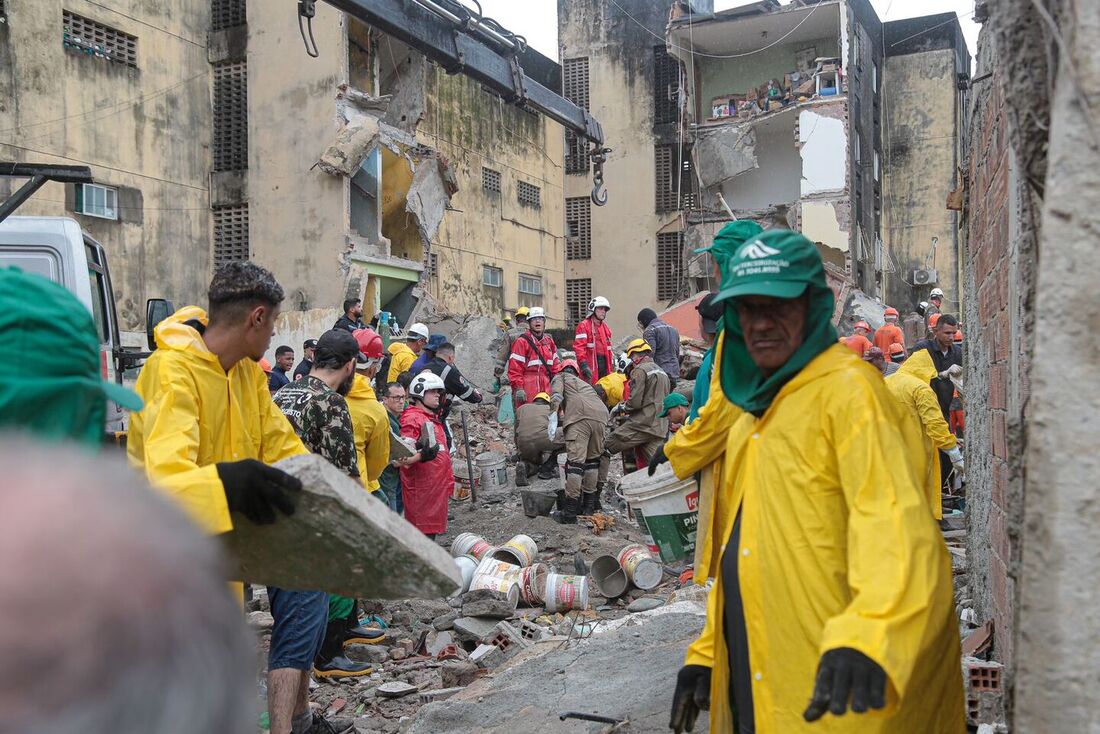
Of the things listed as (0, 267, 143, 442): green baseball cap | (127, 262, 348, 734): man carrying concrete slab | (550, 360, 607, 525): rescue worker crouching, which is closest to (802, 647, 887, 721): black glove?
(0, 267, 143, 442): green baseball cap

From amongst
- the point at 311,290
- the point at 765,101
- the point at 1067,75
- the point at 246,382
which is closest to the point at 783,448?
the point at 1067,75

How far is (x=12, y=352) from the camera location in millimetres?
1451

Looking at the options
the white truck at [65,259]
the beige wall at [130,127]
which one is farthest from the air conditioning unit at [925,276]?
the white truck at [65,259]

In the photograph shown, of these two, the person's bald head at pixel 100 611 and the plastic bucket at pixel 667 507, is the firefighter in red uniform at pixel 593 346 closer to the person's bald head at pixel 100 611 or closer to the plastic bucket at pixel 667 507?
the plastic bucket at pixel 667 507

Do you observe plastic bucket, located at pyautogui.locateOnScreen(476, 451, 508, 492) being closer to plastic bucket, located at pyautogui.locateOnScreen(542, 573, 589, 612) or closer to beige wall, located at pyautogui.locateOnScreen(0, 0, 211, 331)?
plastic bucket, located at pyautogui.locateOnScreen(542, 573, 589, 612)

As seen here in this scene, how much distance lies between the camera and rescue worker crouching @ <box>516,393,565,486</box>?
1123 centimetres

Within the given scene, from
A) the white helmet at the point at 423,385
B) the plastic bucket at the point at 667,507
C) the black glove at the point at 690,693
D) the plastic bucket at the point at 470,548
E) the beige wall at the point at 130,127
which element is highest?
the beige wall at the point at 130,127

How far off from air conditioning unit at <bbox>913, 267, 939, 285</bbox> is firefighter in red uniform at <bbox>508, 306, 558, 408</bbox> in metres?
21.2

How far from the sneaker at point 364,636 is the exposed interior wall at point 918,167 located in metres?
26.5

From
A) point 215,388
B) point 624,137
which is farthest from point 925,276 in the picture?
point 215,388

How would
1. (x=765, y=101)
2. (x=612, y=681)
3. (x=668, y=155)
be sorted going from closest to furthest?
1. (x=612, y=681)
2. (x=765, y=101)
3. (x=668, y=155)

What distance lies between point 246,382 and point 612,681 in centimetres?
227

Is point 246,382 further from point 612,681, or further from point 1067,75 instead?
point 1067,75

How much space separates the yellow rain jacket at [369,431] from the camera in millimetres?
5707
